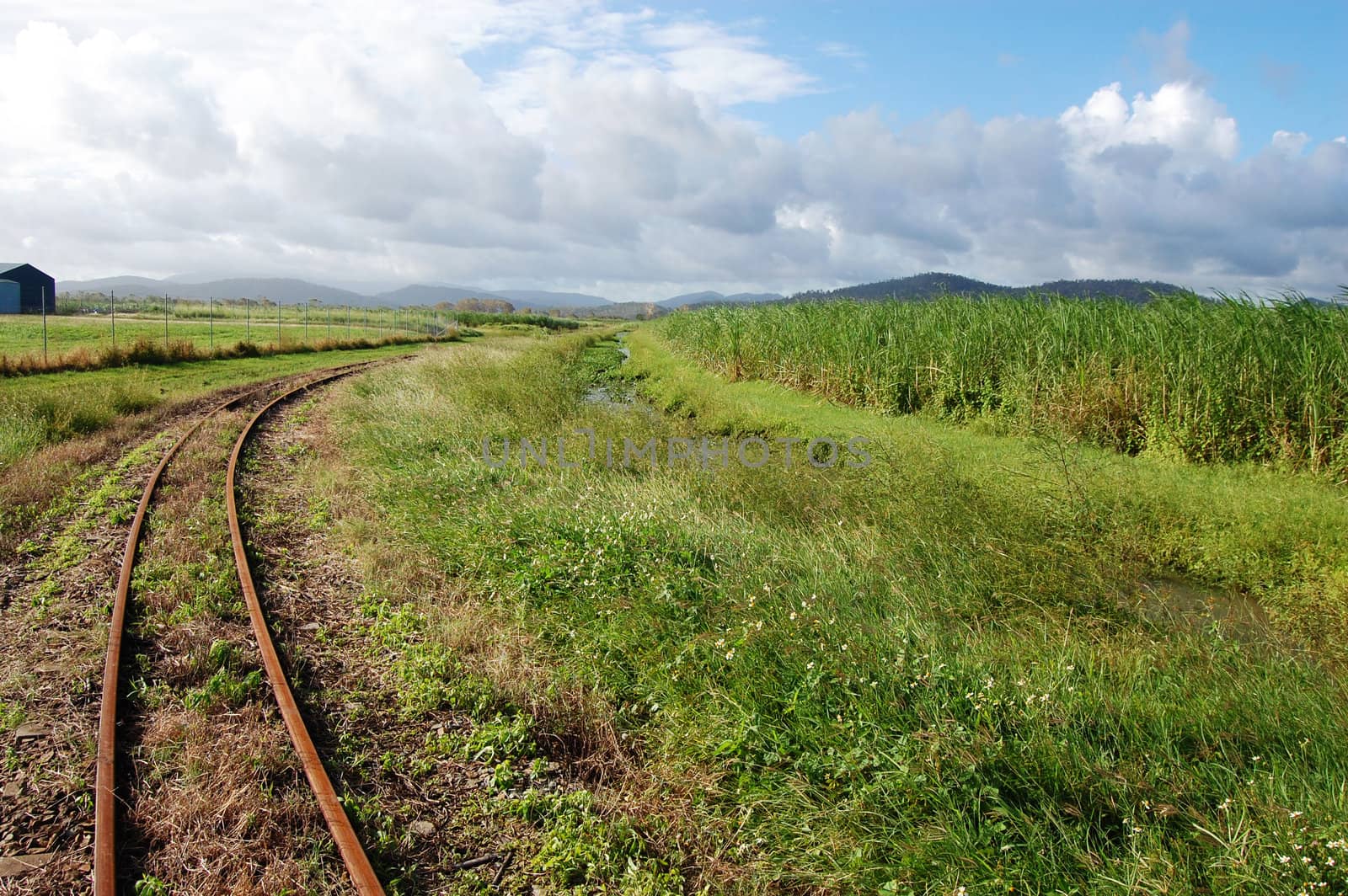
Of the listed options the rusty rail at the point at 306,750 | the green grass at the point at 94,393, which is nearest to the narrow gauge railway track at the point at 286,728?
the rusty rail at the point at 306,750

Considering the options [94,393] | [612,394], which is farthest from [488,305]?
[94,393]

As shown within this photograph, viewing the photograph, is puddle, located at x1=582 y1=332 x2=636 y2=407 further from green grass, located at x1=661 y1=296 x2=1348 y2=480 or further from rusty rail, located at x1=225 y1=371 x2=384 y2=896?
rusty rail, located at x1=225 y1=371 x2=384 y2=896

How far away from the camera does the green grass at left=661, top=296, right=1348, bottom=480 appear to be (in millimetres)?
9789

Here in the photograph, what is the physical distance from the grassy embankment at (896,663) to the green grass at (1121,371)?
0.87 metres

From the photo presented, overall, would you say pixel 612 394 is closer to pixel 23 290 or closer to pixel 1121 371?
pixel 1121 371

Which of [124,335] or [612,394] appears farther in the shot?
[124,335]

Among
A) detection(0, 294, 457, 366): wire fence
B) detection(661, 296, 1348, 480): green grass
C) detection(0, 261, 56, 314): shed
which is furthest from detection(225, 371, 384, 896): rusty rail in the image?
detection(0, 261, 56, 314): shed

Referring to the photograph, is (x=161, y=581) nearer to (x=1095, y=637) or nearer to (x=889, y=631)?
(x=889, y=631)

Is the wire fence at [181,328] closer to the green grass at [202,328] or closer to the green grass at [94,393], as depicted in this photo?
the green grass at [202,328]

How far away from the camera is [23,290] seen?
53.7 meters

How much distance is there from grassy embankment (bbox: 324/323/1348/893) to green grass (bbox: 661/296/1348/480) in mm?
869

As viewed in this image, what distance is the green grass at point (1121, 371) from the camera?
979cm

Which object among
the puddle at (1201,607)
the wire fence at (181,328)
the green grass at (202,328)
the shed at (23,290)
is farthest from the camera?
the shed at (23,290)

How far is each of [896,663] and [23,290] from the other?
66842 millimetres
